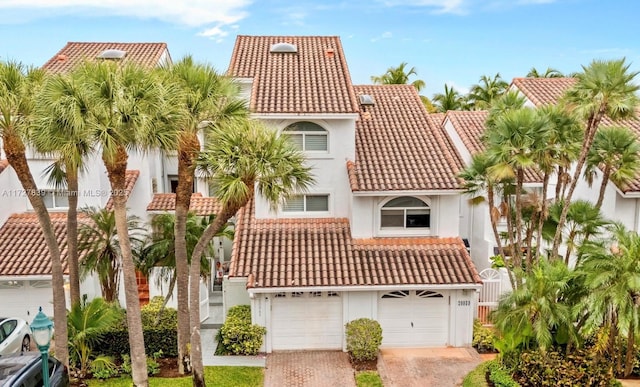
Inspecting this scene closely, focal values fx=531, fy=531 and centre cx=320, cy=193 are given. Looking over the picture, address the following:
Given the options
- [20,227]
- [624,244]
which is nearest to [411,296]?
[624,244]

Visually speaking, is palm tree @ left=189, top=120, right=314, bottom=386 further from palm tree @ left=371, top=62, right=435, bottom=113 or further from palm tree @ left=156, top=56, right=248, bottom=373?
palm tree @ left=371, top=62, right=435, bottom=113

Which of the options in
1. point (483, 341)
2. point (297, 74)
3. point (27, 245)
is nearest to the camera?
point (483, 341)

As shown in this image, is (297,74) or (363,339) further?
(297,74)

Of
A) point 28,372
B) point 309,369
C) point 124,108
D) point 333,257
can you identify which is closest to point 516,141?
point 333,257

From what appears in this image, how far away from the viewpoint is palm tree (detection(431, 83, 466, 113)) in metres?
47.2

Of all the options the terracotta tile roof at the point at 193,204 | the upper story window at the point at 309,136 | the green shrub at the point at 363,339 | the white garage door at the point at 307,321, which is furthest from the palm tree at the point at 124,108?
the terracotta tile roof at the point at 193,204

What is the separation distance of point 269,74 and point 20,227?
38.5ft

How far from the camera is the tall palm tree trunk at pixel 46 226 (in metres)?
14.2

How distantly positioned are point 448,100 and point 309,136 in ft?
99.0

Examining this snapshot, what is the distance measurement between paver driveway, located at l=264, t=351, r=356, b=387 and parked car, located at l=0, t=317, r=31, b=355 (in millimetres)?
7888

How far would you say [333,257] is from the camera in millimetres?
18812

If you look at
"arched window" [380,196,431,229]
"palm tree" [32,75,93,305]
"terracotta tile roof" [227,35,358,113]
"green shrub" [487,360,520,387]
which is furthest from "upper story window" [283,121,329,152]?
"green shrub" [487,360,520,387]

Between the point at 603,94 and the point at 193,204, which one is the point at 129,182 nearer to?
the point at 193,204

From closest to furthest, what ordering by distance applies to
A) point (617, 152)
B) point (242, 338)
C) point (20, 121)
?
point (20, 121) → point (617, 152) → point (242, 338)
